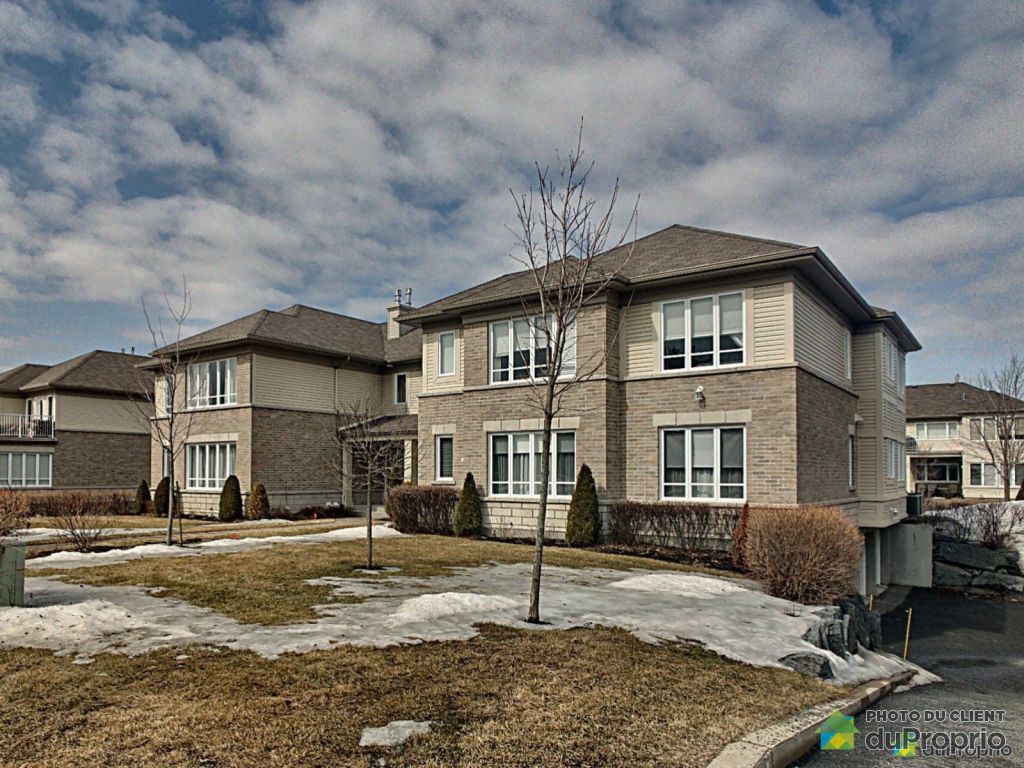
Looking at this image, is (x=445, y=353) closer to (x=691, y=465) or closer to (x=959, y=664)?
(x=691, y=465)

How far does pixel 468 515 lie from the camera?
20.4 m

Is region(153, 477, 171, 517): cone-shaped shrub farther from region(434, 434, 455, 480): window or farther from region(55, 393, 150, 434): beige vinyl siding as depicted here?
region(434, 434, 455, 480): window

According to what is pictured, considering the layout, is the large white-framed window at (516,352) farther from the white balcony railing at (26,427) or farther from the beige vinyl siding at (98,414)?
the white balcony railing at (26,427)

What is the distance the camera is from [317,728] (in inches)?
210

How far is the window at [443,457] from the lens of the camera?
2309 centimetres

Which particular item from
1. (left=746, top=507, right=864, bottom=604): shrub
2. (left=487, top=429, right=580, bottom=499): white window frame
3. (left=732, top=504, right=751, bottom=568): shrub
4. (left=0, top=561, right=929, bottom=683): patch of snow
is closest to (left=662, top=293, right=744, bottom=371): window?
(left=487, top=429, right=580, bottom=499): white window frame

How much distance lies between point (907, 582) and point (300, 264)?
80.6 feet

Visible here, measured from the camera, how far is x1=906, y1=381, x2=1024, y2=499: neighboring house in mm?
49719

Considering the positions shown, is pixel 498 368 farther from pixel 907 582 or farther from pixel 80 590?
pixel 907 582

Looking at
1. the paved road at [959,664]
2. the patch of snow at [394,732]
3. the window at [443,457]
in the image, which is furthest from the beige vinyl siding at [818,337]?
the patch of snow at [394,732]

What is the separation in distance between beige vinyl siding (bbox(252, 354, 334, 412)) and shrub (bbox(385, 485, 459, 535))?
9122 mm

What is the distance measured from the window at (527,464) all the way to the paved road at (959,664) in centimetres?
838

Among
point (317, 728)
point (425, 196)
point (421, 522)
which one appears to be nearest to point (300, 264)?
point (425, 196)

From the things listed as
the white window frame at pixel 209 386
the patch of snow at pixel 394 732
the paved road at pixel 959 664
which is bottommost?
the paved road at pixel 959 664
